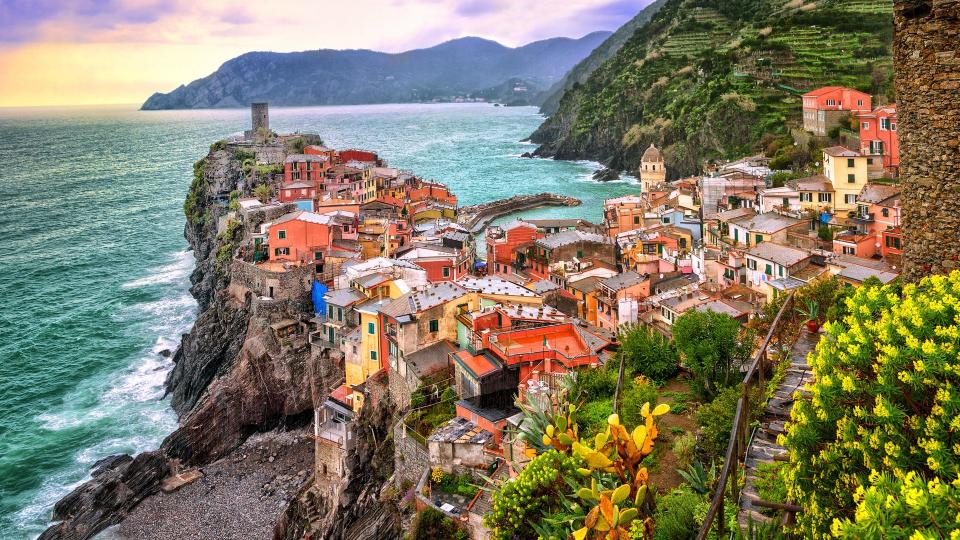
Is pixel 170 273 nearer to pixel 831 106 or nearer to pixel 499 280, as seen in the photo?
pixel 499 280

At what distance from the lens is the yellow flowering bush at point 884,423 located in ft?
17.1

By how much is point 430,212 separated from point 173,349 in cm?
1977

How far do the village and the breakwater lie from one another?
7691mm

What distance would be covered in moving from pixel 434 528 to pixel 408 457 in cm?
334

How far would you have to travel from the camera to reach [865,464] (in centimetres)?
638

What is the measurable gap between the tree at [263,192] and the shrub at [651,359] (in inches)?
1458

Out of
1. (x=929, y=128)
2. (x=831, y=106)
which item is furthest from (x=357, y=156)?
(x=929, y=128)

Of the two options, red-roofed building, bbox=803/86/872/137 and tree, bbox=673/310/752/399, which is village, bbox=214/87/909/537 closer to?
red-roofed building, bbox=803/86/872/137

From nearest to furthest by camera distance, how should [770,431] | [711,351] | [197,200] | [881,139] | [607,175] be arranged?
[770,431], [711,351], [881,139], [197,200], [607,175]

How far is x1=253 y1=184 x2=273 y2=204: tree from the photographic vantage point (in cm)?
5091

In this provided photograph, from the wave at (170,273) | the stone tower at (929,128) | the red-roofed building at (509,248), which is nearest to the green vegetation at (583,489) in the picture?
the stone tower at (929,128)

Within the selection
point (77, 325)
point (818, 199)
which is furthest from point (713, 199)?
point (77, 325)

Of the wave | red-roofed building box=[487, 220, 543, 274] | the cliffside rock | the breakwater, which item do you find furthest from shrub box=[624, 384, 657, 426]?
the cliffside rock

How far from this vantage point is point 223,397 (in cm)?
3070
